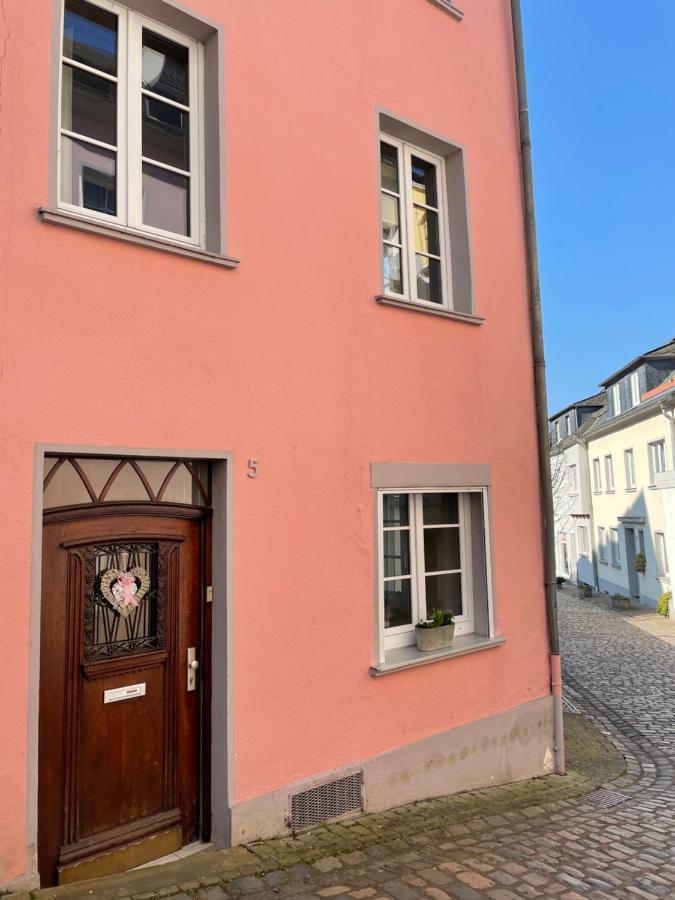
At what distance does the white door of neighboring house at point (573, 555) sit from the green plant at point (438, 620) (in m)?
32.3

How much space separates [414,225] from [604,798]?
19.5 feet

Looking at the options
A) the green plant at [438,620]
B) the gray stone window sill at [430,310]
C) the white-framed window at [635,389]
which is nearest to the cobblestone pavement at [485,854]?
the green plant at [438,620]

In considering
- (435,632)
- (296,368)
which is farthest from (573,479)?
(296,368)

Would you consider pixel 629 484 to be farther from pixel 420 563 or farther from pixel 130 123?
pixel 130 123

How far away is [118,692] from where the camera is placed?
4207 mm

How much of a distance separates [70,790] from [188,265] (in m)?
3.35

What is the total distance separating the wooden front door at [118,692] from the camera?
3.92m

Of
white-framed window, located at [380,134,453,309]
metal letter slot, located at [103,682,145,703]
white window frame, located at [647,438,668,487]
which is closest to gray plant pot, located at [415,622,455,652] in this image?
metal letter slot, located at [103,682,145,703]

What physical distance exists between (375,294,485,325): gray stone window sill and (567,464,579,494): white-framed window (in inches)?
1190

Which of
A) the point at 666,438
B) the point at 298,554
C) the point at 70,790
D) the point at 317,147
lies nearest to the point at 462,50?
the point at 317,147

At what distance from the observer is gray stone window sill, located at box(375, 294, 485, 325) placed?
5883 millimetres

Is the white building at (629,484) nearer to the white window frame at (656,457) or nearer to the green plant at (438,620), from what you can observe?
the white window frame at (656,457)

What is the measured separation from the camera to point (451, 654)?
6012 mm

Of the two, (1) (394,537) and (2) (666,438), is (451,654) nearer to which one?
(1) (394,537)
